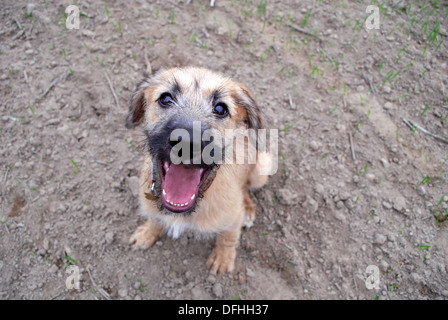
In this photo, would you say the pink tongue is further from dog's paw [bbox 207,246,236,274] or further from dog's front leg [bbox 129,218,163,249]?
dog's paw [bbox 207,246,236,274]

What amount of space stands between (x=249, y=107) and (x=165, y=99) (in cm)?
76

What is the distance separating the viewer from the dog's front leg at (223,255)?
10.1ft

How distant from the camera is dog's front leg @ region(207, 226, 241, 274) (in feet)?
10.1

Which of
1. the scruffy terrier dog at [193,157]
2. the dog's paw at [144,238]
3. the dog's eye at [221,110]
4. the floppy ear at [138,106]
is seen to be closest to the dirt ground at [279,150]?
the dog's paw at [144,238]

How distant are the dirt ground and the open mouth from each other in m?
1.19

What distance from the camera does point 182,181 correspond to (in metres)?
2.29

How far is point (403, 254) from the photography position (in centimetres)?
309

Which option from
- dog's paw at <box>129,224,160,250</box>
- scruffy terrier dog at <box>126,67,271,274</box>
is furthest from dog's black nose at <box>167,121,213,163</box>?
dog's paw at <box>129,224,160,250</box>

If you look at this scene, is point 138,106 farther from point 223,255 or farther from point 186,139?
point 223,255

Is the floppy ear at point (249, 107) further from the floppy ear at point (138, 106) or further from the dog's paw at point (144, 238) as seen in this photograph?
the dog's paw at point (144, 238)

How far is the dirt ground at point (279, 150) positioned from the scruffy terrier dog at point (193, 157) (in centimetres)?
45

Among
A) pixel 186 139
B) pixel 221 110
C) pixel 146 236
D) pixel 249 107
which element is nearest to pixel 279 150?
pixel 249 107

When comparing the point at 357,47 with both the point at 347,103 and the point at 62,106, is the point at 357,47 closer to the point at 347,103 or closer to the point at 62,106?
the point at 347,103

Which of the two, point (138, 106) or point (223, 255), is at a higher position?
point (138, 106)
